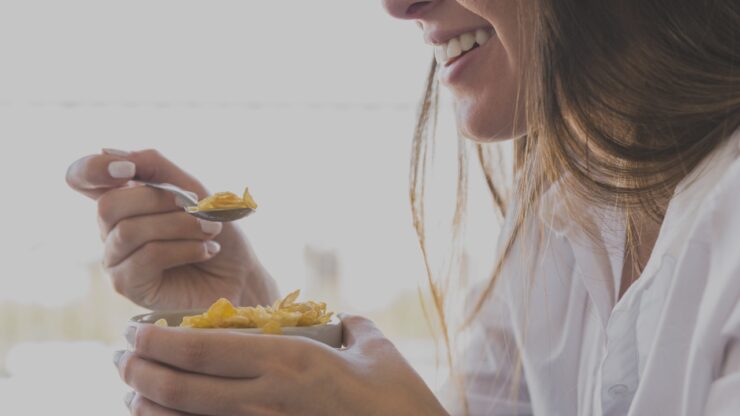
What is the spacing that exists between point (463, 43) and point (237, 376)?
1.75 ft

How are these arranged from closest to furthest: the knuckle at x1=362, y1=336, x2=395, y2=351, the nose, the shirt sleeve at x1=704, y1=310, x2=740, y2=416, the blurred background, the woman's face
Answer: the shirt sleeve at x1=704, y1=310, x2=740, y2=416, the knuckle at x1=362, y1=336, x2=395, y2=351, the woman's face, the nose, the blurred background

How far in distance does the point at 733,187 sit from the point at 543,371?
517mm

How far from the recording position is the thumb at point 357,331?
81 centimetres

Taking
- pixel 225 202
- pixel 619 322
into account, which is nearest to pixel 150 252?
pixel 225 202

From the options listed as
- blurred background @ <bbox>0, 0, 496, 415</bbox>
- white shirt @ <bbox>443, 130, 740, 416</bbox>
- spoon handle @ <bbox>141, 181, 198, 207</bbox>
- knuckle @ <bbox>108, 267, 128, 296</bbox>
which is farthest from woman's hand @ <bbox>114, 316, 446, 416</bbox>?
blurred background @ <bbox>0, 0, 496, 415</bbox>

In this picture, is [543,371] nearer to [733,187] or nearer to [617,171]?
[617,171]

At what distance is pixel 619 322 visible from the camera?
0.85 metres

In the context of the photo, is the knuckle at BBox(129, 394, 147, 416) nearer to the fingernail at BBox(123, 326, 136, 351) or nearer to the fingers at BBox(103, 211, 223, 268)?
the fingernail at BBox(123, 326, 136, 351)

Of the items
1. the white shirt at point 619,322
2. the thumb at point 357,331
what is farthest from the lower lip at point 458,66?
the thumb at point 357,331

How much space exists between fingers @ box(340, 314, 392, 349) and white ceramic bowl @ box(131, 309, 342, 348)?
11 mm

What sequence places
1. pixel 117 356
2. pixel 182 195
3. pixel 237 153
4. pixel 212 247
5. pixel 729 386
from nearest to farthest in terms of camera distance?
pixel 729 386 → pixel 117 356 → pixel 182 195 → pixel 212 247 → pixel 237 153

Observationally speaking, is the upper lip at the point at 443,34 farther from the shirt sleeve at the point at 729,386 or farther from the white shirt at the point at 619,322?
the shirt sleeve at the point at 729,386

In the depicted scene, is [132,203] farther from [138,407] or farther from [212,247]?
[138,407]

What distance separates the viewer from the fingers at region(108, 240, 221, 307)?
3.87ft
